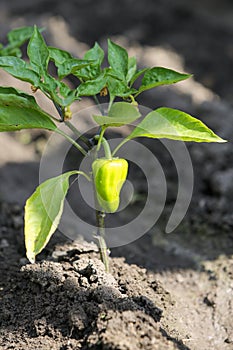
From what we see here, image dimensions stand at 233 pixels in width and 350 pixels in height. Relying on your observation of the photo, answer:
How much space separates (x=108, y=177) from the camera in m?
1.55

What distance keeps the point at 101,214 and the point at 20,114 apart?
0.43m

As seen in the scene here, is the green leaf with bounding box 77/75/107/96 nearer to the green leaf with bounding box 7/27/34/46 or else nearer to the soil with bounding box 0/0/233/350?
the soil with bounding box 0/0/233/350

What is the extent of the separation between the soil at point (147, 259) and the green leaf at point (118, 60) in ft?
2.13

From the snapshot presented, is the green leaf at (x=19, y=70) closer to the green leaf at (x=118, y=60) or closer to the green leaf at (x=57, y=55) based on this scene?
the green leaf at (x=57, y=55)

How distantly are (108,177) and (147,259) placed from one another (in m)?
0.79

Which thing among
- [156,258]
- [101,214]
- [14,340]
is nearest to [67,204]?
[156,258]

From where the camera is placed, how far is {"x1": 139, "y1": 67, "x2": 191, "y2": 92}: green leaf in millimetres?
1614

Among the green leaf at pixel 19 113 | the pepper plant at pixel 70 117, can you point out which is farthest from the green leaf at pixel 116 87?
the green leaf at pixel 19 113

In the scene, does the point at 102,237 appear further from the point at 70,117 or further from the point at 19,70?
the point at 19,70

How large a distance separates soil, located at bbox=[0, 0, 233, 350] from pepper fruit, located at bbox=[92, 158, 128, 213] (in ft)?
0.94

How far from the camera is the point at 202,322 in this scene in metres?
1.88

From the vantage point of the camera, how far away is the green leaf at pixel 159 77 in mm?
1614

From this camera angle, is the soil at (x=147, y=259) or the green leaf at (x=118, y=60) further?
the green leaf at (x=118, y=60)

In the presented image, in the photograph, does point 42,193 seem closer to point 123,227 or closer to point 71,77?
point 123,227
